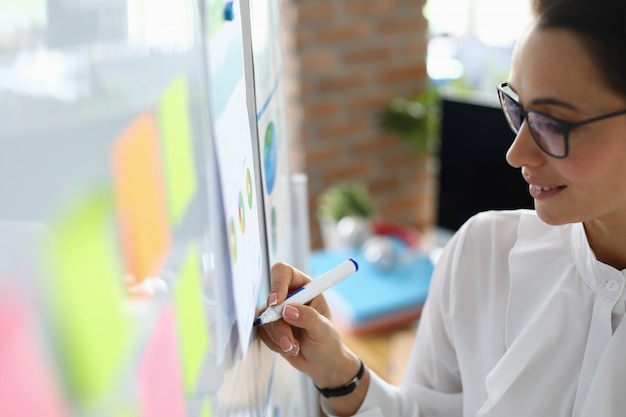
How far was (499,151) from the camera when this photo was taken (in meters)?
1.66

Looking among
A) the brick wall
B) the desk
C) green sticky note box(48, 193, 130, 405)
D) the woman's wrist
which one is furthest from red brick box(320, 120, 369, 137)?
green sticky note box(48, 193, 130, 405)

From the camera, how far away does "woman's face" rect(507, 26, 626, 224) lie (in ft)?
2.09

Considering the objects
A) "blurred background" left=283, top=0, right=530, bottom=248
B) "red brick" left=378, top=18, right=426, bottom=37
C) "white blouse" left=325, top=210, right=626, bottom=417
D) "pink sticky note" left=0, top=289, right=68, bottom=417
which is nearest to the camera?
"pink sticky note" left=0, top=289, right=68, bottom=417

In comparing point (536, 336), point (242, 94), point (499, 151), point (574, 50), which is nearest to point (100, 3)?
point (242, 94)

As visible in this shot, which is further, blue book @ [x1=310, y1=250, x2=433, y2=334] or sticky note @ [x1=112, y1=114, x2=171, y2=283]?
blue book @ [x1=310, y1=250, x2=433, y2=334]

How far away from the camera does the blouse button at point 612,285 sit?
0.77 meters

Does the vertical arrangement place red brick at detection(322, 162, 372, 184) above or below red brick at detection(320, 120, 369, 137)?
below

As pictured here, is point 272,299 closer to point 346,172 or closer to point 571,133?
point 571,133

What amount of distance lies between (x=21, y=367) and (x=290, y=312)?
0.44 meters

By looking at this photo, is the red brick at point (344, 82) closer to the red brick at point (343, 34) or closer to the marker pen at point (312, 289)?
the red brick at point (343, 34)

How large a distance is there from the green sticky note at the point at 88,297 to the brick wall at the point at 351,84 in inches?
69.2

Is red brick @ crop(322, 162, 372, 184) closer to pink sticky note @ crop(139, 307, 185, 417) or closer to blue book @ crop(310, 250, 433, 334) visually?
blue book @ crop(310, 250, 433, 334)

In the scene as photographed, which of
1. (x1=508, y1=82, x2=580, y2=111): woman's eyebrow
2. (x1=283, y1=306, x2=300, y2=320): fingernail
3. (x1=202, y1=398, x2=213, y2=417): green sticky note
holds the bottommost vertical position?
(x1=283, y1=306, x2=300, y2=320): fingernail

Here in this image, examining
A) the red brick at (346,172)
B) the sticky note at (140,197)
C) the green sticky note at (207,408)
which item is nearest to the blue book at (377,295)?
the red brick at (346,172)
